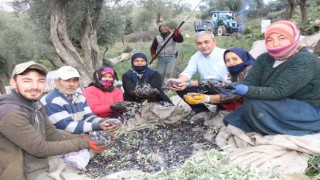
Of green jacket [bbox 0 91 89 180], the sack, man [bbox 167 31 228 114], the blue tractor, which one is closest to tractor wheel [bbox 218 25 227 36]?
the blue tractor

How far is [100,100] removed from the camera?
438cm

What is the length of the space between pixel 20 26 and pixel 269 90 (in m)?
14.9

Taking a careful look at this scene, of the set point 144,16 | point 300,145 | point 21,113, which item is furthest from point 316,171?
point 144,16

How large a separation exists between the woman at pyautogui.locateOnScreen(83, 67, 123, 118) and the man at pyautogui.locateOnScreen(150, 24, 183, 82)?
3.06 metres

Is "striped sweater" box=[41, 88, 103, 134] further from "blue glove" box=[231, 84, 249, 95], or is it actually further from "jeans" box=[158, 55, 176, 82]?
"jeans" box=[158, 55, 176, 82]

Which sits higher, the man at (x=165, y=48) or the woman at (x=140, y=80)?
the man at (x=165, y=48)

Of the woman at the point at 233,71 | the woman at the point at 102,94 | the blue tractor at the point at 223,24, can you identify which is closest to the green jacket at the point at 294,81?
the woman at the point at 233,71

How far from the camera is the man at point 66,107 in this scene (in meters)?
3.50

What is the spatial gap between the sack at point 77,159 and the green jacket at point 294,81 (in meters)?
1.70

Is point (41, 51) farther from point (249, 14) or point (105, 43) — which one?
point (249, 14)

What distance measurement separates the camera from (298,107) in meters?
3.02

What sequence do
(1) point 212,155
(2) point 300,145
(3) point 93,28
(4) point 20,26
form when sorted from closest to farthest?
(1) point 212,155, (2) point 300,145, (3) point 93,28, (4) point 20,26

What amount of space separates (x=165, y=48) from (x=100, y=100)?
349 centimetres

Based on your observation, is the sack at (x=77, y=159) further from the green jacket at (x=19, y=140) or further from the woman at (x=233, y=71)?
the woman at (x=233, y=71)
